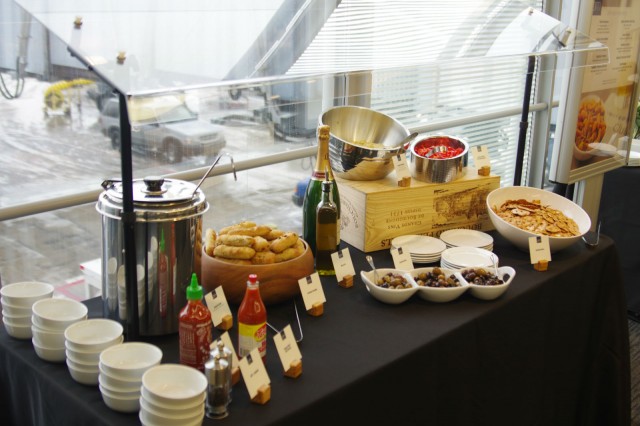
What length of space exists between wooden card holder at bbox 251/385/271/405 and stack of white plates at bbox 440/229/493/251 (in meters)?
0.92

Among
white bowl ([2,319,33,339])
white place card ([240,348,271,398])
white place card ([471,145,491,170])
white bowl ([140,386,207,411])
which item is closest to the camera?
white bowl ([140,386,207,411])

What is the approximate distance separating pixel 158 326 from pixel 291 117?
64.4 inches

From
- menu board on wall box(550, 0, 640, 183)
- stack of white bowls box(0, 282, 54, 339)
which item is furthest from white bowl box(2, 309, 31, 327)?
menu board on wall box(550, 0, 640, 183)

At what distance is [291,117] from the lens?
2.88 metres

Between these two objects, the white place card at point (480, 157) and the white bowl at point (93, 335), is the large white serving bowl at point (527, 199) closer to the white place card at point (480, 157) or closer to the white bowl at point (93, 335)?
the white place card at point (480, 157)

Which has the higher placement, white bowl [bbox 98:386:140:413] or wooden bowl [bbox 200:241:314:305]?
wooden bowl [bbox 200:241:314:305]

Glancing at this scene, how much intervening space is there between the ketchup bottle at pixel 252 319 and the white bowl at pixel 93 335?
0.73ft

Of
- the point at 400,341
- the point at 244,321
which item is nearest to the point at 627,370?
the point at 400,341

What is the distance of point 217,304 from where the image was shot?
4.65ft

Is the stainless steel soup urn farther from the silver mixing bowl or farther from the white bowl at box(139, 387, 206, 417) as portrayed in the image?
the silver mixing bowl

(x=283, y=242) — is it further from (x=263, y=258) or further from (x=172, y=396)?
(x=172, y=396)

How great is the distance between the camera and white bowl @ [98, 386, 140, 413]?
3.69 feet

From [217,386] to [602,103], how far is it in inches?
114

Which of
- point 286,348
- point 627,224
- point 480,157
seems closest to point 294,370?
point 286,348
